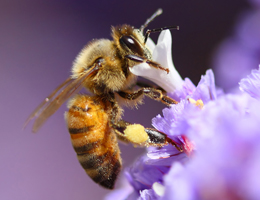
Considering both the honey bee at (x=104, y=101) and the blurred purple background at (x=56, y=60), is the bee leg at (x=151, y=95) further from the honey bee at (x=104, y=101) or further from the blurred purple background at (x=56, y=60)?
the blurred purple background at (x=56, y=60)

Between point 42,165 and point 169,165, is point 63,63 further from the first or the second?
point 169,165

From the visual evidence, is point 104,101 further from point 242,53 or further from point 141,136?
point 242,53

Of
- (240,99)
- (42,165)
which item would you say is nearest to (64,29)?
(42,165)

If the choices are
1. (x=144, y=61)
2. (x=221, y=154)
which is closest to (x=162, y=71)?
(x=144, y=61)

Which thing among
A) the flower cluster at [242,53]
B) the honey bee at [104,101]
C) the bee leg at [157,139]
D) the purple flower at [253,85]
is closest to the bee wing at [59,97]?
the honey bee at [104,101]

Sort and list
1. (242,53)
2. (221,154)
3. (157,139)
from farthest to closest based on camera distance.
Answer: (242,53) → (157,139) → (221,154)
